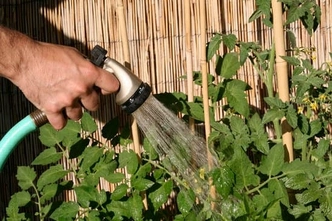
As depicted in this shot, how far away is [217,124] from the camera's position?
7.55 ft

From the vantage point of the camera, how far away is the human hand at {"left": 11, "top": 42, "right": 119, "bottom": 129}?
1.78m

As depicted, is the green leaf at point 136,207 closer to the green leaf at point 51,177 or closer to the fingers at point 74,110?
the green leaf at point 51,177

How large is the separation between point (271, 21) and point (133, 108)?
26.6 inches

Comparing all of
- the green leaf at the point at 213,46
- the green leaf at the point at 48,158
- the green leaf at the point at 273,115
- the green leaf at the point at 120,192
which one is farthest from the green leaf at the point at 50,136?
the green leaf at the point at 273,115

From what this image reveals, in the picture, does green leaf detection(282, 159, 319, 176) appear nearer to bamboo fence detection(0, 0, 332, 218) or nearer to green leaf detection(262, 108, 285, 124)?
green leaf detection(262, 108, 285, 124)

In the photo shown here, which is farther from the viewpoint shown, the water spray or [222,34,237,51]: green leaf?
[222,34,237,51]: green leaf

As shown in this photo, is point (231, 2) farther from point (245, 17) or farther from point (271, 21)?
point (271, 21)

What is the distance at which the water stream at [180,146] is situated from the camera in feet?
6.95

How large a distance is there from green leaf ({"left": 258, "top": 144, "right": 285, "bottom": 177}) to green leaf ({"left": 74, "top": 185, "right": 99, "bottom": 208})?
0.49 metres

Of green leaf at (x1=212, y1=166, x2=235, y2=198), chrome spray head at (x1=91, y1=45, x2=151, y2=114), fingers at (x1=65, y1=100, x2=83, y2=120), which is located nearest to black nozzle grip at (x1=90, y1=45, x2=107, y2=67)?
chrome spray head at (x1=91, y1=45, x2=151, y2=114)

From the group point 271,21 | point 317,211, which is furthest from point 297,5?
point 317,211

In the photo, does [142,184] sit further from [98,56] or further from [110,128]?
[98,56]

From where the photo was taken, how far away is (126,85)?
1864 mm

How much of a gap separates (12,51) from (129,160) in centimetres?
63
